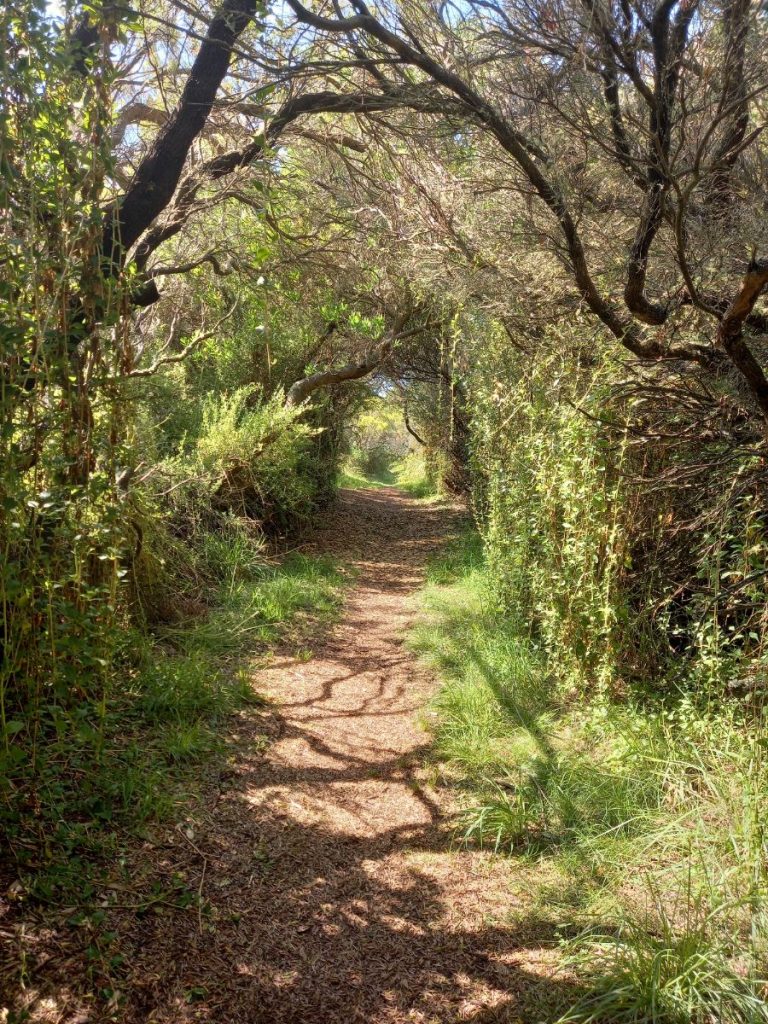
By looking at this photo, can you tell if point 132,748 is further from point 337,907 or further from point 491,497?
point 491,497

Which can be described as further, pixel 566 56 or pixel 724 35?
pixel 566 56

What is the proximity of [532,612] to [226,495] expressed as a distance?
4062 millimetres

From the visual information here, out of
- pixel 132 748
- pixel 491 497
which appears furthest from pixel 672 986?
pixel 491 497

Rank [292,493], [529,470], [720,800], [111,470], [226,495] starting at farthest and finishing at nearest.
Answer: [292,493], [226,495], [529,470], [111,470], [720,800]

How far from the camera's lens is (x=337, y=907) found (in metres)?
2.93

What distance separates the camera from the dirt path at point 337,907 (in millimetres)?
2408

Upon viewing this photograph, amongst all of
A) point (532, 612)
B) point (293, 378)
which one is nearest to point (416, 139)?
point (532, 612)

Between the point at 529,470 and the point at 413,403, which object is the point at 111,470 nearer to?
the point at 529,470

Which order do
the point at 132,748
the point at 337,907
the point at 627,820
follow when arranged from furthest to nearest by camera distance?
the point at 132,748 → the point at 627,820 → the point at 337,907

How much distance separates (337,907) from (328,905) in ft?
0.13

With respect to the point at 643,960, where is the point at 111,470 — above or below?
above

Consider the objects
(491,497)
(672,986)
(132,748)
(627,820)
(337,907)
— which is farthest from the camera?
(491,497)

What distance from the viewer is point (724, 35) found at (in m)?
3.08

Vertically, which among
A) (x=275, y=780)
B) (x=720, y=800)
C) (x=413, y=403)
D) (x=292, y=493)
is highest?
(x=413, y=403)
